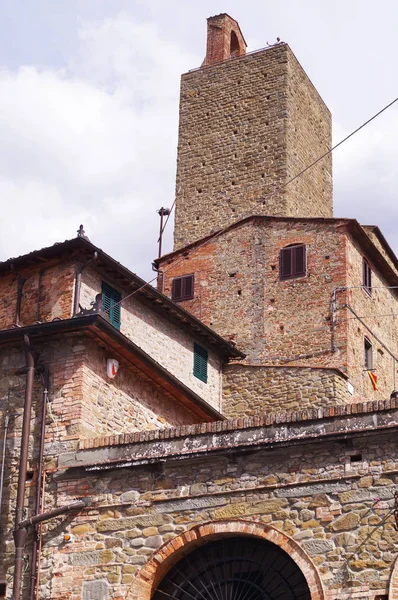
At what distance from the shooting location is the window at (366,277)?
92.4 feet

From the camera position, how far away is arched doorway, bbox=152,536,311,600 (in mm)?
14672

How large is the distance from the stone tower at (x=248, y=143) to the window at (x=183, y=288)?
2469mm

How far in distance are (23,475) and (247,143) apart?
17603 millimetres

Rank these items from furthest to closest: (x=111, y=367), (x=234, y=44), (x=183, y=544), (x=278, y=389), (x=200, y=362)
→ 1. (x=234, y=44)
2. (x=278, y=389)
3. (x=200, y=362)
4. (x=111, y=367)
5. (x=183, y=544)

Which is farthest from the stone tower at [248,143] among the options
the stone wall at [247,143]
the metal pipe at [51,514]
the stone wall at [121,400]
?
the metal pipe at [51,514]

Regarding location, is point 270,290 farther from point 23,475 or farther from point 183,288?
point 23,475

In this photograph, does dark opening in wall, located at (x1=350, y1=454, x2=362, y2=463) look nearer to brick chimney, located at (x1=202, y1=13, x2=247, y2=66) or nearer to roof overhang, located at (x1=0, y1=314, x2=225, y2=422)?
roof overhang, located at (x1=0, y1=314, x2=225, y2=422)

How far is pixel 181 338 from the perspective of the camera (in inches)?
859

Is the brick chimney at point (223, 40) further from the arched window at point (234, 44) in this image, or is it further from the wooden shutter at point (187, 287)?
the wooden shutter at point (187, 287)

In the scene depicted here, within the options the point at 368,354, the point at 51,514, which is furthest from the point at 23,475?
the point at 368,354

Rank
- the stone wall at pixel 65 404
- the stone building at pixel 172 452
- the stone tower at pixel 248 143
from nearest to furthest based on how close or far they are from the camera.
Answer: the stone building at pixel 172 452 < the stone wall at pixel 65 404 < the stone tower at pixel 248 143

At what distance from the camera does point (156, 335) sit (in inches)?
823

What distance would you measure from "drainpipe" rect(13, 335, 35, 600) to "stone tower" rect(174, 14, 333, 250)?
1419 cm

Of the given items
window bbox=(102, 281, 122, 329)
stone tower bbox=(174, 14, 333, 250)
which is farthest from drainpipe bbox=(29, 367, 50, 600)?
stone tower bbox=(174, 14, 333, 250)
